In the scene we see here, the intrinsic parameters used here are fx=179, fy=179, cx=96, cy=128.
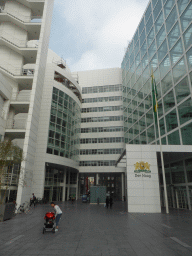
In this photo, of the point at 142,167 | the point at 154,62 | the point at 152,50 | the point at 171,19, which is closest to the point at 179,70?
the point at 154,62

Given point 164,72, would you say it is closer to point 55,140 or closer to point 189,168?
point 189,168

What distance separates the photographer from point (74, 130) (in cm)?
4547

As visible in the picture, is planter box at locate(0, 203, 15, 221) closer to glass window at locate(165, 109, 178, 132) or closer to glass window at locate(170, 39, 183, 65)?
glass window at locate(165, 109, 178, 132)

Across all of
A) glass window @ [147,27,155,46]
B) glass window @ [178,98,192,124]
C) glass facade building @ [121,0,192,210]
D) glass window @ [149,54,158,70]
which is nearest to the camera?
glass window @ [178,98,192,124]

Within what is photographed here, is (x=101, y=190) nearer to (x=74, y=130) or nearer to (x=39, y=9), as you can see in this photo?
(x=74, y=130)

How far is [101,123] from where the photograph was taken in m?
52.6

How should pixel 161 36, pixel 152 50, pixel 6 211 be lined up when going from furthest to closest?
pixel 152 50 < pixel 161 36 < pixel 6 211

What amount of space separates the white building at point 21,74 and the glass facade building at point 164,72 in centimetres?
1879

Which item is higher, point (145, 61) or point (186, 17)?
point (145, 61)

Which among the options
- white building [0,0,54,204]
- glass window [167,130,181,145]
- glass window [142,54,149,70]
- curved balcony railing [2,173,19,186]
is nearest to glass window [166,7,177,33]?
glass window [142,54,149,70]

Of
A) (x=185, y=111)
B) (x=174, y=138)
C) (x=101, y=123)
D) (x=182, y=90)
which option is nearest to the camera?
(x=185, y=111)

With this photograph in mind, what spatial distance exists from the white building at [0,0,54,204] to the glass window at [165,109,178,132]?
1978 cm

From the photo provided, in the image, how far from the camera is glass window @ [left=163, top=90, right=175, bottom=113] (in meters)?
26.4

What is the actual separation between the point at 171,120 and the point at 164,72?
27.5ft
